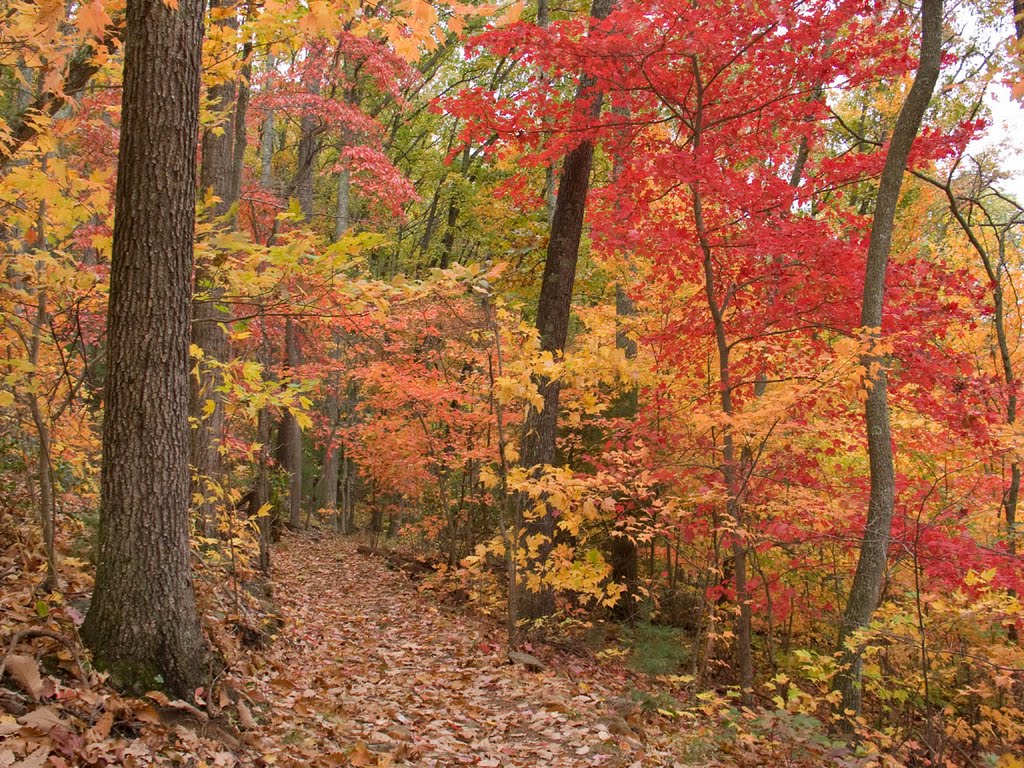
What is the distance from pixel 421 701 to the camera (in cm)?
499

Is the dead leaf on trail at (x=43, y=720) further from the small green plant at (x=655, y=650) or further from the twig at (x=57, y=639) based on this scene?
the small green plant at (x=655, y=650)

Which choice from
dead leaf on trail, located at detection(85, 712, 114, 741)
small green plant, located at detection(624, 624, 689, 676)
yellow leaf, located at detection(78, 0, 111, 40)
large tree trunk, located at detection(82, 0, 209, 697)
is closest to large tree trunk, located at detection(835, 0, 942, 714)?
small green plant, located at detection(624, 624, 689, 676)

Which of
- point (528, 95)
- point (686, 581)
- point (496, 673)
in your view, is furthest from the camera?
point (686, 581)

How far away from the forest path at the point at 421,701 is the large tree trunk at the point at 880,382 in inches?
91.5

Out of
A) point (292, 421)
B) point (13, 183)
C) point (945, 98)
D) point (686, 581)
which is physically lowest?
point (686, 581)

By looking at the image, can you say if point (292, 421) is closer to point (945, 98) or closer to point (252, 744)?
point (252, 744)

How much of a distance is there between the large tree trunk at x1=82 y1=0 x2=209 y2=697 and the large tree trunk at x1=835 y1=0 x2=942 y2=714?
213 inches

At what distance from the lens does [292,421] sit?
16203mm

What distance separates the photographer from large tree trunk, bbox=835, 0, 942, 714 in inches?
238

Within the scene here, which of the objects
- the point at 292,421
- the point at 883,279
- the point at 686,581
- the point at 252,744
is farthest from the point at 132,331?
the point at 292,421

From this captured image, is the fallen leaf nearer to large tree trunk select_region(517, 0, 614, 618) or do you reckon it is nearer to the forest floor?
the forest floor

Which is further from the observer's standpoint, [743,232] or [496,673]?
[743,232]

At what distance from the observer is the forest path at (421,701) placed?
156 inches

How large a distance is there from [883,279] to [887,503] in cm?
206
